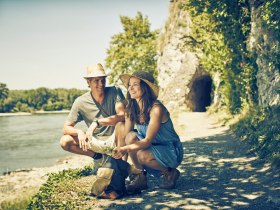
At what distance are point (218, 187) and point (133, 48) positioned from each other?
35.6 m

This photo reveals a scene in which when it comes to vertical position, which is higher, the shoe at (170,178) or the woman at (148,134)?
the woman at (148,134)

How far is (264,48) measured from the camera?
1062 centimetres

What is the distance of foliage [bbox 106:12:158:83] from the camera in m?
37.5

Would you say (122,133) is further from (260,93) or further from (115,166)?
(260,93)

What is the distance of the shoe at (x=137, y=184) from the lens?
17.2ft

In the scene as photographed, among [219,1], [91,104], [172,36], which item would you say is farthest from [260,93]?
[172,36]

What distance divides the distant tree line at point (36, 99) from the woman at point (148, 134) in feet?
361

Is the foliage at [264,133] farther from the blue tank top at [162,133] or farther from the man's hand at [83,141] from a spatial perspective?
the man's hand at [83,141]

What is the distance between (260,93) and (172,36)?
18918mm

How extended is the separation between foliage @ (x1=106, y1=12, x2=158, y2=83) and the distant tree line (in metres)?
74.5

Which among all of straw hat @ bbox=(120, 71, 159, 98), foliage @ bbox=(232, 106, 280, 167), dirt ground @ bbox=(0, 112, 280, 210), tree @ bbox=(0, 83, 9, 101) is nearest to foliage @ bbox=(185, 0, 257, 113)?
foliage @ bbox=(232, 106, 280, 167)

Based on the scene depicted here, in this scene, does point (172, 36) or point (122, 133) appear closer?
point (122, 133)

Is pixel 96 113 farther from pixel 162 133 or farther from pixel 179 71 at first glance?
pixel 179 71

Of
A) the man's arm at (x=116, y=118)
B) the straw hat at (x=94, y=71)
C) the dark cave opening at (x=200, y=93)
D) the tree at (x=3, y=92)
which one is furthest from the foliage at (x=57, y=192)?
the tree at (x=3, y=92)
